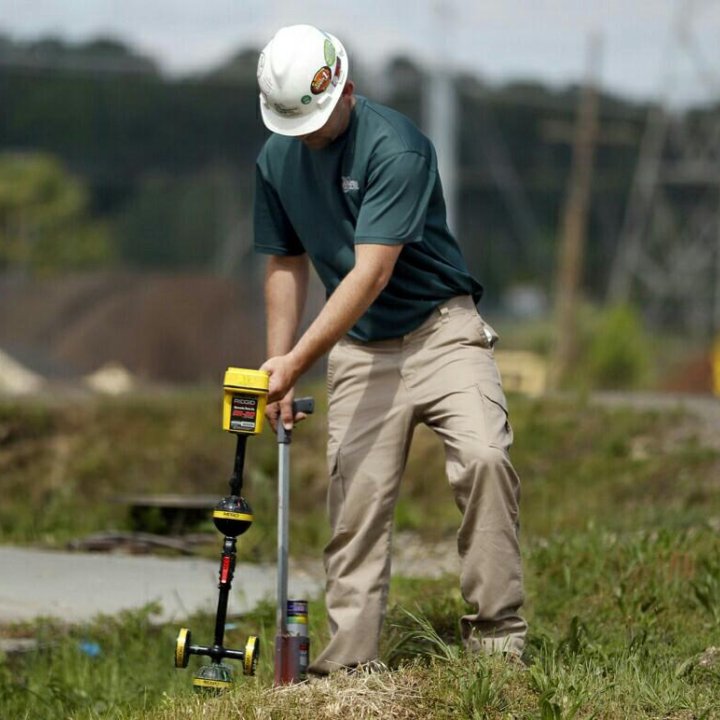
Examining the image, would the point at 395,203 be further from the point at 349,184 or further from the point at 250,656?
the point at 250,656

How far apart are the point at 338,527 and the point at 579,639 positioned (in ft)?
3.03

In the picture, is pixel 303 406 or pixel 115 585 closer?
pixel 303 406

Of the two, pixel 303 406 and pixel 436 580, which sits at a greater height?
pixel 303 406

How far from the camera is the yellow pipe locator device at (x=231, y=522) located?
16.5ft

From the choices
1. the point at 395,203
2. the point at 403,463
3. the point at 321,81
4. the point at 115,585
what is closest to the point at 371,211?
the point at 395,203

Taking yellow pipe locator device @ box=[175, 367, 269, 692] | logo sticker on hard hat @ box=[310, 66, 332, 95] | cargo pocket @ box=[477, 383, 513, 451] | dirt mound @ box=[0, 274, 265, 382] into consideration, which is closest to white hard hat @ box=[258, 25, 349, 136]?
logo sticker on hard hat @ box=[310, 66, 332, 95]

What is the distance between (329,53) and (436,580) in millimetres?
2836

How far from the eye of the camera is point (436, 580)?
7.23m

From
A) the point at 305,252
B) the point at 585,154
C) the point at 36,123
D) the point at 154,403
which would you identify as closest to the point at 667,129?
the point at 585,154

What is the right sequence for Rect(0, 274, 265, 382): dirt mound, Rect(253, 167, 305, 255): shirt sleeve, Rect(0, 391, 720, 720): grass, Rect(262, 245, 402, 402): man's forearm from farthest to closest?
1. Rect(0, 274, 265, 382): dirt mound
2. Rect(253, 167, 305, 255): shirt sleeve
3. Rect(262, 245, 402, 402): man's forearm
4. Rect(0, 391, 720, 720): grass

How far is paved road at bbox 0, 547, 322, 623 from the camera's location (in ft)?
24.0

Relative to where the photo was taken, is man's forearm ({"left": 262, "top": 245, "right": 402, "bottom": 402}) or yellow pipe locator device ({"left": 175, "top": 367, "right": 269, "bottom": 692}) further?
man's forearm ({"left": 262, "top": 245, "right": 402, "bottom": 402})

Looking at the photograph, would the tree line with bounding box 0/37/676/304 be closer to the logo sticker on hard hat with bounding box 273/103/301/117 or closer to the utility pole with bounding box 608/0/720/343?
the utility pole with bounding box 608/0/720/343

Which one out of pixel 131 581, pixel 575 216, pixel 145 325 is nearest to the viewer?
pixel 131 581
